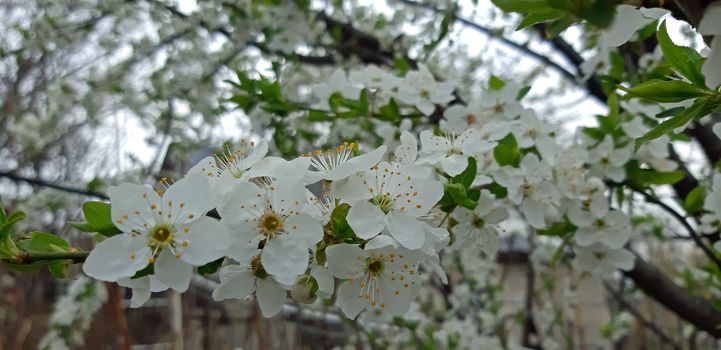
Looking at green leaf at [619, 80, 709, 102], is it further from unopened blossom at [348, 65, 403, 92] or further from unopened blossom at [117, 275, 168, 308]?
unopened blossom at [348, 65, 403, 92]

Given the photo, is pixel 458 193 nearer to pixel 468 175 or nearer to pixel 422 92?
pixel 468 175

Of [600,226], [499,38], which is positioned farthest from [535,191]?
[499,38]

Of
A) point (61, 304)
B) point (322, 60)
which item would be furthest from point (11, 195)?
point (322, 60)

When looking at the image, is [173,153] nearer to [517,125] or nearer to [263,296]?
[517,125]

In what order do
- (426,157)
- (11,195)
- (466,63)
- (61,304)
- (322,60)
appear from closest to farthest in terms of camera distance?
(426,157) → (322,60) → (61,304) → (466,63) → (11,195)

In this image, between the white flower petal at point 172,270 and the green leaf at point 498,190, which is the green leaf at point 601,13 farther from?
the green leaf at point 498,190

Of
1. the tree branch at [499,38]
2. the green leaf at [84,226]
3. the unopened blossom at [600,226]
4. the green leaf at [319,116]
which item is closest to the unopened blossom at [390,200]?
the green leaf at [84,226]
